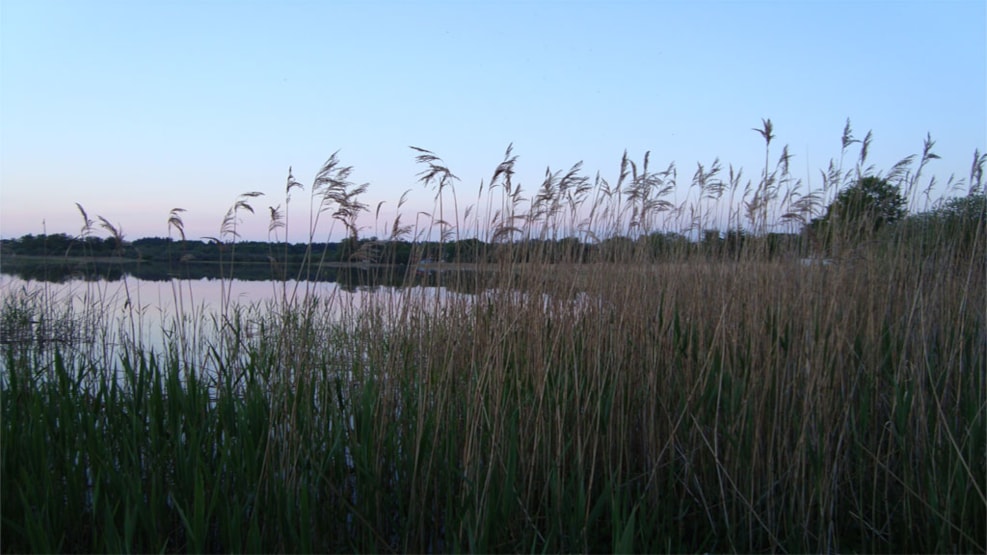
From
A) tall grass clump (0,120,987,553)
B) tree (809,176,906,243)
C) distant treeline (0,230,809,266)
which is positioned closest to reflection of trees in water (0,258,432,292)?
distant treeline (0,230,809,266)

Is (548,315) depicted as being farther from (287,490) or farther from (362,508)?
(287,490)

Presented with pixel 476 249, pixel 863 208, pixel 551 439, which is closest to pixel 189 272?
pixel 476 249

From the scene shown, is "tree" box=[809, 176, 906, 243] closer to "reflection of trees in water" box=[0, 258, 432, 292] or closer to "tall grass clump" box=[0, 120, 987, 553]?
"tall grass clump" box=[0, 120, 987, 553]

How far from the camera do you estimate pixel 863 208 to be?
3480mm

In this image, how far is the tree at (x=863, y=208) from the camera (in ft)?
A: 9.78

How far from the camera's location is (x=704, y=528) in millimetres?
2262

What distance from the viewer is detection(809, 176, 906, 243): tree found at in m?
2.98

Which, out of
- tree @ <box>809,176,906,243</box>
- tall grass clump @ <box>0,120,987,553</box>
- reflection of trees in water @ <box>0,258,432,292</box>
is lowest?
tall grass clump @ <box>0,120,987,553</box>

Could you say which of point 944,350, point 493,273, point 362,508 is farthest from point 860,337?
point 362,508

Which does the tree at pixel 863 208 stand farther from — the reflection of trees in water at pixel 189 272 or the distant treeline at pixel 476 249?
the reflection of trees in water at pixel 189 272

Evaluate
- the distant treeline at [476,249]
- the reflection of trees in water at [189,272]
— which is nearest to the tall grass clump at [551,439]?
the distant treeline at [476,249]

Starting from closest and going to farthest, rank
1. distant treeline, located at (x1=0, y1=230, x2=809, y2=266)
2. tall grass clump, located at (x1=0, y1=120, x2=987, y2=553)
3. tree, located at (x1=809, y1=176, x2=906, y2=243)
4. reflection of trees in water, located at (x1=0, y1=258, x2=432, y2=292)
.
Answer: tall grass clump, located at (x1=0, y1=120, x2=987, y2=553) → distant treeline, located at (x1=0, y1=230, x2=809, y2=266) → tree, located at (x1=809, y1=176, x2=906, y2=243) → reflection of trees in water, located at (x1=0, y1=258, x2=432, y2=292)

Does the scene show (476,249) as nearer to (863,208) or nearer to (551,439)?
(551,439)

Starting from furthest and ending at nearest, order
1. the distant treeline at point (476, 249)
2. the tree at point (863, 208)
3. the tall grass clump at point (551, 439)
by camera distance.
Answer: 1. the tree at point (863, 208)
2. the distant treeline at point (476, 249)
3. the tall grass clump at point (551, 439)
